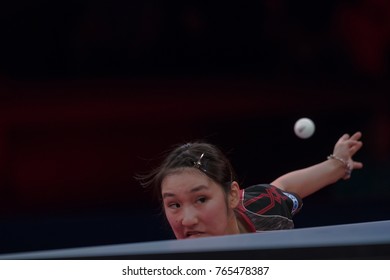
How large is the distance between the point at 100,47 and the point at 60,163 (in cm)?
67

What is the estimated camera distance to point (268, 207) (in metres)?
2.38

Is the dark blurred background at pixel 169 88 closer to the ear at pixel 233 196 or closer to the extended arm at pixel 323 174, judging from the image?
the extended arm at pixel 323 174

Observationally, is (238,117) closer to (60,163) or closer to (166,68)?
(166,68)

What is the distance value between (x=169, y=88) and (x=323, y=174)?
1596 millimetres

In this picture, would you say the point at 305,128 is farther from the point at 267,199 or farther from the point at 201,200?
the point at 201,200

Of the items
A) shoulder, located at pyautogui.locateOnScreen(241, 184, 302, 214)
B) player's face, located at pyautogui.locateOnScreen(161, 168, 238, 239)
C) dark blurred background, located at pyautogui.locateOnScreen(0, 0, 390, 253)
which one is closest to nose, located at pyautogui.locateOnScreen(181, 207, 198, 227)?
player's face, located at pyautogui.locateOnScreen(161, 168, 238, 239)

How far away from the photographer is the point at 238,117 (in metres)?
4.18

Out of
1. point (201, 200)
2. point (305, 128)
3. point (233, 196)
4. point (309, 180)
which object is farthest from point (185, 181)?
point (305, 128)

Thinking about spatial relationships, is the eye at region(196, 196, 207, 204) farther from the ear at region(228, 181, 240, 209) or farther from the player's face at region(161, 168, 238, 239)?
the ear at region(228, 181, 240, 209)

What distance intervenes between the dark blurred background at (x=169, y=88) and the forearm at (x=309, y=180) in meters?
1.14

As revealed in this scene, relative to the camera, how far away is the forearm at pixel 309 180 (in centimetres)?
275

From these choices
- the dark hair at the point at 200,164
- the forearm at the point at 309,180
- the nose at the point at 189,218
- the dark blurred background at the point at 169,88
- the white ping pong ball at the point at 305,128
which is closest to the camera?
the nose at the point at 189,218

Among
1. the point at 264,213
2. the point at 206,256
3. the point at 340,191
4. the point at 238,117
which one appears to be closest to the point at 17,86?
the point at 238,117

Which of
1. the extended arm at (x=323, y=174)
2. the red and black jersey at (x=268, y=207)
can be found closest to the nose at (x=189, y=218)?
the red and black jersey at (x=268, y=207)
